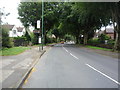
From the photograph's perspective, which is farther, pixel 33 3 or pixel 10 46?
pixel 33 3

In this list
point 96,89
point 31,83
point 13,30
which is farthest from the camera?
point 13,30

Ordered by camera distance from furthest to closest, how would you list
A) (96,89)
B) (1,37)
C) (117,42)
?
(117,42) → (1,37) → (96,89)

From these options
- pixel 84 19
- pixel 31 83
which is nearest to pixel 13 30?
pixel 84 19

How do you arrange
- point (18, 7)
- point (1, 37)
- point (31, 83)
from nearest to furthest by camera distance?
point (31, 83)
point (1, 37)
point (18, 7)

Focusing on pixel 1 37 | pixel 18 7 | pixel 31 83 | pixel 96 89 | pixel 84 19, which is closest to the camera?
pixel 96 89

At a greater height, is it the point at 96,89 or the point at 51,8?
the point at 51,8

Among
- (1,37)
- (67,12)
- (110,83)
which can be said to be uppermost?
(67,12)

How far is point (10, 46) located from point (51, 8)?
21612 mm

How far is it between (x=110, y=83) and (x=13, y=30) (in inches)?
3222

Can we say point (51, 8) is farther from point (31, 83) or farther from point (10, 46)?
point (31, 83)

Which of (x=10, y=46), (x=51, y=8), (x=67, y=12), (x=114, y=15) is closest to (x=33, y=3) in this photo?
(x=51, y=8)

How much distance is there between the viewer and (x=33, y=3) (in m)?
46.1

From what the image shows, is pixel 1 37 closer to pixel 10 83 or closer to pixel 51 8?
pixel 10 83

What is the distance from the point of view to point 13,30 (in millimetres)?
85688
